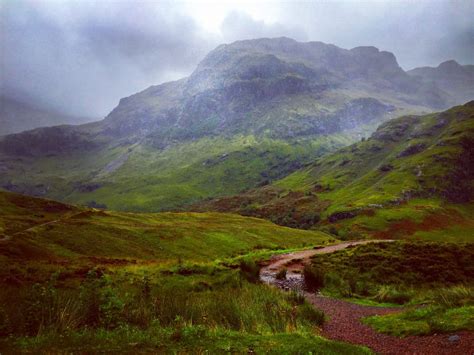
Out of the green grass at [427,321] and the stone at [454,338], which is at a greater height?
the stone at [454,338]

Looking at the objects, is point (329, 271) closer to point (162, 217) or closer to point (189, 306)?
point (189, 306)

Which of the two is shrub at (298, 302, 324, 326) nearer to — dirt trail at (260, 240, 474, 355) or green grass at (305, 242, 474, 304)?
dirt trail at (260, 240, 474, 355)

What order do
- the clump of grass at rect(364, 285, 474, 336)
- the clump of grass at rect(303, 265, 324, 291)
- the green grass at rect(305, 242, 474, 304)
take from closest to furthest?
1. the clump of grass at rect(364, 285, 474, 336)
2. the green grass at rect(305, 242, 474, 304)
3. the clump of grass at rect(303, 265, 324, 291)

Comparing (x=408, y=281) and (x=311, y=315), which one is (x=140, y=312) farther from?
(x=408, y=281)

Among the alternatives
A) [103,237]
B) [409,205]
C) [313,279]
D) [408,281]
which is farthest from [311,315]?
[409,205]

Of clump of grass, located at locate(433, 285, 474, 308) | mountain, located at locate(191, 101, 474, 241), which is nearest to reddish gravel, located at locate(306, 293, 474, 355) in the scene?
clump of grass, located at locate(433, 285, 474, 308)

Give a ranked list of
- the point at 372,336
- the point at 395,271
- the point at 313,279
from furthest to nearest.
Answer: the point at 395,271
the point at 313,279
the point at 372,336

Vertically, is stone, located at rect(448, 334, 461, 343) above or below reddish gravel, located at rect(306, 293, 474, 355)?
above

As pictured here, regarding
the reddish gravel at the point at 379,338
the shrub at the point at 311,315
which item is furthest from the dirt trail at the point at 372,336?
the shrub at the point at 311,315

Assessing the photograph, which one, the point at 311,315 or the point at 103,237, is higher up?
the point at 103,237

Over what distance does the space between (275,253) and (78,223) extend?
30913 millimetres

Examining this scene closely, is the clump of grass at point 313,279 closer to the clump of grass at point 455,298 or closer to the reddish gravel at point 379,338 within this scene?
the reddish gravel at point 379,338

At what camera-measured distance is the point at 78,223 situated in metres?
54.5

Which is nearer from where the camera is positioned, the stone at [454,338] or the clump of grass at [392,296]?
the stone at [454,338]
